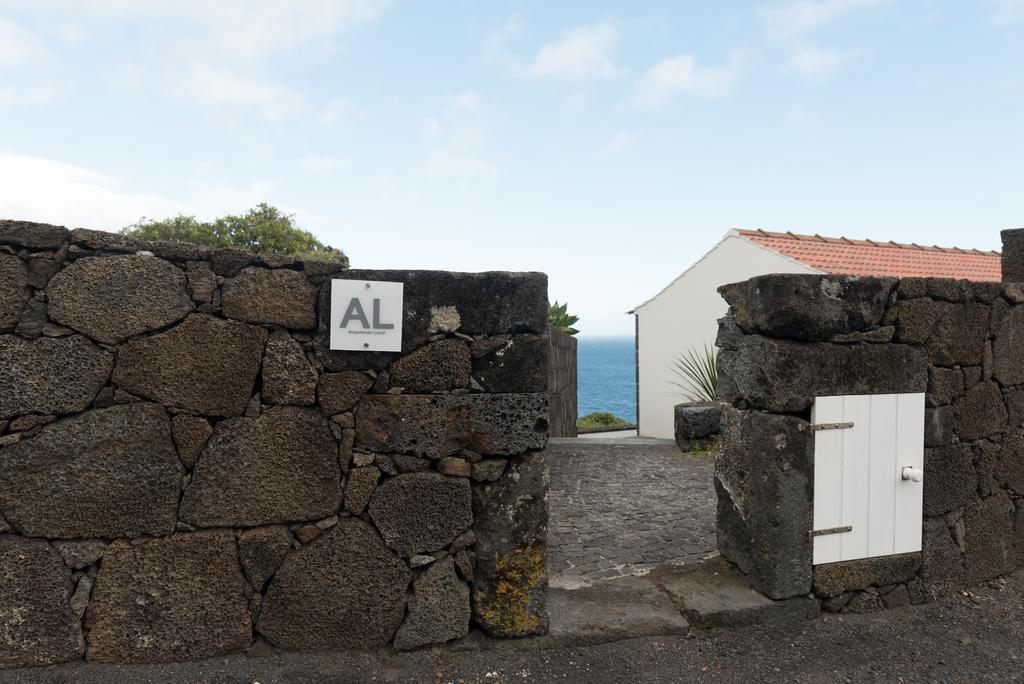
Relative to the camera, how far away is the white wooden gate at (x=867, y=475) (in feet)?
11.5

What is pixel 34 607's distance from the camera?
Answer: 2648mm

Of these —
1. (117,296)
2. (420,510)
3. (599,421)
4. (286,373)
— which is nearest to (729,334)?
(420,510)

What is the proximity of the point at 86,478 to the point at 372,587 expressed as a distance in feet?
4.55

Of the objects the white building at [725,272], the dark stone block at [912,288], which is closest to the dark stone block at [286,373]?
the dark stone block at [912,288]

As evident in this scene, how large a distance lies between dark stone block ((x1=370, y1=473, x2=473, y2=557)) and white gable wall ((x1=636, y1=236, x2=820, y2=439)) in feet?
33.6

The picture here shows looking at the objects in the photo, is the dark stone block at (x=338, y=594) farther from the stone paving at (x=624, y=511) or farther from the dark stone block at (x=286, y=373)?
the stone paving at (x=624, y=511)

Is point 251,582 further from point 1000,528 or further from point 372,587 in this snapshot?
point 1000,528

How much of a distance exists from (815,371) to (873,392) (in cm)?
46

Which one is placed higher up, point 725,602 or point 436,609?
point 436,609

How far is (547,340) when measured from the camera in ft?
9.87

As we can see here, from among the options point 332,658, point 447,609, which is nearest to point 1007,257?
point 447,609

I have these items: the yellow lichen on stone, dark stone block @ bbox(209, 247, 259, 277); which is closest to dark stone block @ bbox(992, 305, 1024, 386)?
the yellow lichen on stone

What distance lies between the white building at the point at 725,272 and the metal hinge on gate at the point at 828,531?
22.7 ft

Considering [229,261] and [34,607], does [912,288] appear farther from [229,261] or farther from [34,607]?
[34,607]
